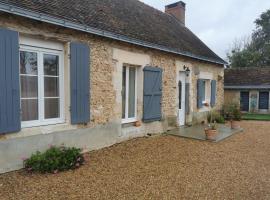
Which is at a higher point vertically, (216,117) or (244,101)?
(244,101)

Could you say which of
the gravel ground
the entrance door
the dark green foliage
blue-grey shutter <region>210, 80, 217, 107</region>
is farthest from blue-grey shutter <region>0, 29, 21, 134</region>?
the dark green foliage

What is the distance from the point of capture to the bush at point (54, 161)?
14.6ft

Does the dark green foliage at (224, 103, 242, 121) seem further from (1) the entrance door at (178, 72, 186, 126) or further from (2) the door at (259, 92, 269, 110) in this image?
(2) the door at (259, 92, 269, 110)

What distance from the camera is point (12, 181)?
4.05 m

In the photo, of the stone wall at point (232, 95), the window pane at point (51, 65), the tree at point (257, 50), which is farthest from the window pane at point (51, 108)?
the tree at point (257, 50)

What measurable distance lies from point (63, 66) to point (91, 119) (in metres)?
1.48

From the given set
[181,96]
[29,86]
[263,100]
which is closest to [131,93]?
[181,96]

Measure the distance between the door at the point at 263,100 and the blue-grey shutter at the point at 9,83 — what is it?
17084 mm

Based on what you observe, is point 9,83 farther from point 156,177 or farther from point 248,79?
point 248,79

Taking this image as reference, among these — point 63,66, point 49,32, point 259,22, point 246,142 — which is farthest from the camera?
point 259,22

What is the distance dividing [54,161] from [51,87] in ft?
5.46

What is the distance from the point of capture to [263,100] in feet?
55.4

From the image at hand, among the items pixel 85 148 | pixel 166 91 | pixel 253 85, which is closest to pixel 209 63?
pixel 166 91

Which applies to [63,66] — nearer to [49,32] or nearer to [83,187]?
[49,32]
